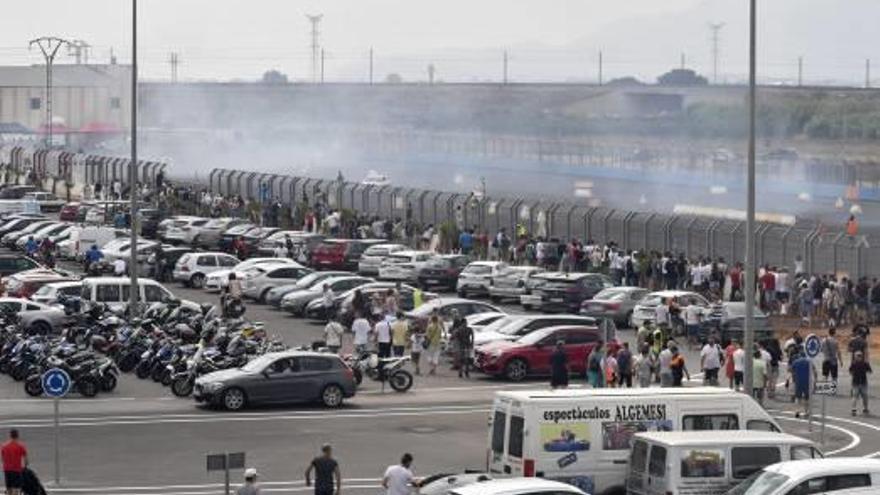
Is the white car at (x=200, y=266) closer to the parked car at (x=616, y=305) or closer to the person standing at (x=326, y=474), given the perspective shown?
the parked car at (x=616, y=305)

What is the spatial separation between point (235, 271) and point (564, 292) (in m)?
9.49

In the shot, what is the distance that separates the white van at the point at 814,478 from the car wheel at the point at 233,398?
53.9 ft

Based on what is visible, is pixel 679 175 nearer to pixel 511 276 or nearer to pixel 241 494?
pixel 511 276

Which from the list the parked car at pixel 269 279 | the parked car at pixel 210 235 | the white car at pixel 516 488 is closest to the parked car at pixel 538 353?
the parked car at pixel 269 279

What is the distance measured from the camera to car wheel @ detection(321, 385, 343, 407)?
142 ft

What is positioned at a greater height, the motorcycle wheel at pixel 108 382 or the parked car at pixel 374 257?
the parked car at pixel 374 257

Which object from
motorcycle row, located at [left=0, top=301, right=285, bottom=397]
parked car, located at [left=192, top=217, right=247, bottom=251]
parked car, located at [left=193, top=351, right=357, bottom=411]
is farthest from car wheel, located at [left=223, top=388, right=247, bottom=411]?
parked car, located at [left=192, top=217, right=247, bottom=251]

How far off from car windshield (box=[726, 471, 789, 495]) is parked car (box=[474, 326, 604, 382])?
20.4 metres

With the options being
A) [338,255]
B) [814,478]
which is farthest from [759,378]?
[338,255]

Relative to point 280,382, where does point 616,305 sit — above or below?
above

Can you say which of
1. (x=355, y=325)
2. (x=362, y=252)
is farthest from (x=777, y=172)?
(x=355, y=325)

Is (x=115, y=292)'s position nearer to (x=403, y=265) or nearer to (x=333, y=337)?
(x=333, y=337)

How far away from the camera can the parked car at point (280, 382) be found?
140ft

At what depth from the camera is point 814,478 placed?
2700 cm
